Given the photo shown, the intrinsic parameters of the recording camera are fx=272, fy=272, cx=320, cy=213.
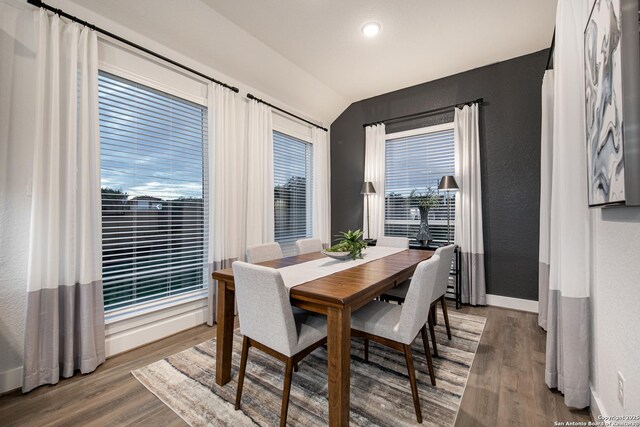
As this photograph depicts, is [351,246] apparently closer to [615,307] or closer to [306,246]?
[306,246]

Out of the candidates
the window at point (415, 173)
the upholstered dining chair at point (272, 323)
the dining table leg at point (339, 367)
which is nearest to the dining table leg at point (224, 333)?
the upholstered dining chair at point (272, 323)

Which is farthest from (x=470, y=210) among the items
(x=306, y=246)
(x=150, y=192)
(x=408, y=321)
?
(x=150, y=192)

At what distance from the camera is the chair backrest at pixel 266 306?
138 centimetres

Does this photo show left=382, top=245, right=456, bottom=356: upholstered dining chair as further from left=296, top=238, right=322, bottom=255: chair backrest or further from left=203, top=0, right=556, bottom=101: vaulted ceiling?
left=203, top=0, right=556, bottom=101: vaulted ceiling

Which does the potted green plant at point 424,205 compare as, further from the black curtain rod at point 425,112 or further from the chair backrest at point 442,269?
the chair backrest at point 442,269

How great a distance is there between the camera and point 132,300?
7.95ft

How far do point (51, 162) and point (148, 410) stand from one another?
1733 millimetres

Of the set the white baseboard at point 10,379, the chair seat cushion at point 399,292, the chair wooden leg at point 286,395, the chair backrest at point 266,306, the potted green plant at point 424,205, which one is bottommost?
the white baseboard at point 10,379

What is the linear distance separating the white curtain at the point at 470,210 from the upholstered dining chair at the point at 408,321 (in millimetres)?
1989

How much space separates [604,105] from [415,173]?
9.28 ft

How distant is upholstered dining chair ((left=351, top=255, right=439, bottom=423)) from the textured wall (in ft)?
7.46

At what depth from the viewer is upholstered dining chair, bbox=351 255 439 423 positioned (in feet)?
4.90

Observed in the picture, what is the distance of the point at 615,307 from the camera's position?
1.25m

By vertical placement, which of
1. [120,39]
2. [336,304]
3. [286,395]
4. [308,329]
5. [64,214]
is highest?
[120,39]
